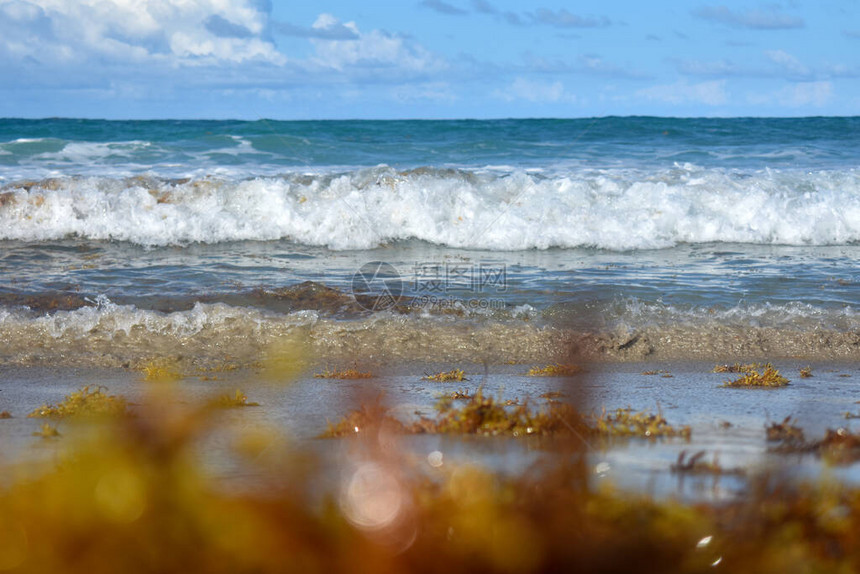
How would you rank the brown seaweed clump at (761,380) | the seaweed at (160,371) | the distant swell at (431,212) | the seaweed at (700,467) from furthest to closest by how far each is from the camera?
the distant swell at (431,212), the seaweed at (160,371), the brown seaweed clump at (761,380), the seaweed at (700,467)

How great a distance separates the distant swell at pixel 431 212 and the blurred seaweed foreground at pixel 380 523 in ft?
26.8

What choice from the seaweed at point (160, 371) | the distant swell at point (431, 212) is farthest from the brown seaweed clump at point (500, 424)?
the distant swell at point (431, 212)

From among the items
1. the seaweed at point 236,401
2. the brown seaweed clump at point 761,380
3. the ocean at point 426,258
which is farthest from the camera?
the ocean at point 426,258

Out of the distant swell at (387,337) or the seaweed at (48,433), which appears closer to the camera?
the seaweed at (48,433)

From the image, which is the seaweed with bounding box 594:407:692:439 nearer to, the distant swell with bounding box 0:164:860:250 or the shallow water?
the shallow water

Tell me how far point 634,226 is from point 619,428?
7.81 metres

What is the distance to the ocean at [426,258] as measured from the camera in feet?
17.7

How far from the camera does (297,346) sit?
17.8 ft

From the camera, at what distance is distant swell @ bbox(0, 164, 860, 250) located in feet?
33.8

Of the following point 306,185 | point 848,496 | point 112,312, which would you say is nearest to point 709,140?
point 306,185

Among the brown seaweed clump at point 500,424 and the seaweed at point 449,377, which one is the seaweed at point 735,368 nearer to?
the seaweed at point 449,377

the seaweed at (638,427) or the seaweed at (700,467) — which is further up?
the seaweed at (700,467)

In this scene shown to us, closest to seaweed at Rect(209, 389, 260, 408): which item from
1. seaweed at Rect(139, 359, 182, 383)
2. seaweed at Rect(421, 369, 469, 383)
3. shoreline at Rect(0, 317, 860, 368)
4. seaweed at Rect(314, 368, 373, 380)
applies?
seaweed at Rect(139, 359, 182, 383)

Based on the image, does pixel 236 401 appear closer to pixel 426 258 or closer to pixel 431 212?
pixel 426 258
